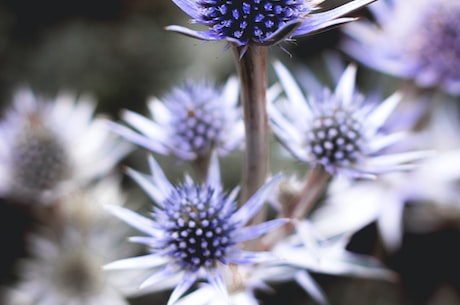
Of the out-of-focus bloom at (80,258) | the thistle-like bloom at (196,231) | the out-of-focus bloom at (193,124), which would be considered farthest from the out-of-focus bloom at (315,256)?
the out-of-focus bloom at (80,258)

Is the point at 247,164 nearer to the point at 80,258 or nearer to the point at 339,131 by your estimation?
the point at 339,131

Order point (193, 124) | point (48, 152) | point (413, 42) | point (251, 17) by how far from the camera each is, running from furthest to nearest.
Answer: point (413, 42)
point (48, 152)
point (193, 124)
point (251, 17)

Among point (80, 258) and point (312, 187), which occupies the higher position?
point (312, 187)

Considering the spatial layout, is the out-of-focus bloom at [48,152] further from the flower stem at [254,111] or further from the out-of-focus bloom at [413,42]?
the out-of-focus bloom at [413,42]

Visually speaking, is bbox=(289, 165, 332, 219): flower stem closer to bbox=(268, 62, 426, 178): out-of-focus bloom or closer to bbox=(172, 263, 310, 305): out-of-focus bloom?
bbox=(268, 62, 426, 178): out-of-focus bloom

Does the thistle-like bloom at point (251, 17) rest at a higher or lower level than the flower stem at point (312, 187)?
higher

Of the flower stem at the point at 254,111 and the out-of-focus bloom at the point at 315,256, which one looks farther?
the out-of-focus bloom at the point at 315,256

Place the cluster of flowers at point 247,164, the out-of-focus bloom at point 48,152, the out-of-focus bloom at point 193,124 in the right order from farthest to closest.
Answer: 1. the out-of-focus bloom at point 48,152
2. the out-of-focus bloom at point 193,124
3. the cluster of flowers at point 247,164

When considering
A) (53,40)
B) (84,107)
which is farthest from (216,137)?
(53,40)

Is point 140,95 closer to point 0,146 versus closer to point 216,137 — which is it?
point 0,146

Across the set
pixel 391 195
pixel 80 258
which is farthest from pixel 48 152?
pixel 391 195
